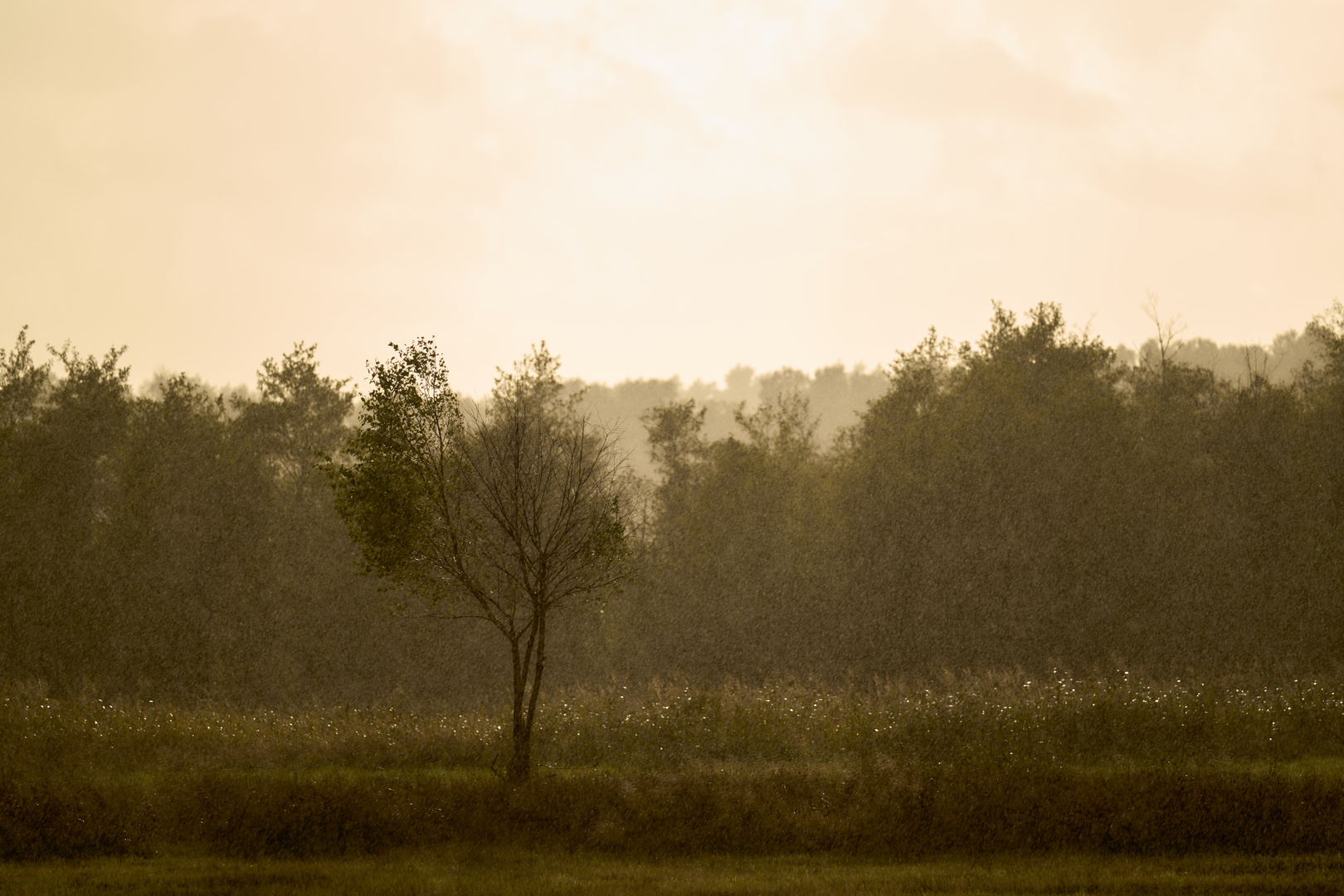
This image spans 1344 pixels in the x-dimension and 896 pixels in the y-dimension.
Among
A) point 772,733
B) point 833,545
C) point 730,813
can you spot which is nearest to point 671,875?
point 730,813

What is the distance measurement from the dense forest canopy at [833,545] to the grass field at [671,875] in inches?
958

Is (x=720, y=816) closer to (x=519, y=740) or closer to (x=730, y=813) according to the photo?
(x=730, y=813)

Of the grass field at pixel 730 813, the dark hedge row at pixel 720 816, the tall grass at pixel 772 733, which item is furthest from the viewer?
the tall grass at pixel 772 733

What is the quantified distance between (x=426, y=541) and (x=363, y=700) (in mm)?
23456

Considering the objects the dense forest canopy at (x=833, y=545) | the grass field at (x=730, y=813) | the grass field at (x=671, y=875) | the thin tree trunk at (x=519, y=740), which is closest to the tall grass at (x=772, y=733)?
the grass field at (x=730, y=813)

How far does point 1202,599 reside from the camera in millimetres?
37906

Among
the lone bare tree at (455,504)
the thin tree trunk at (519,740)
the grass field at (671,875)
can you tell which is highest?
the lone bare tree at (455,504)

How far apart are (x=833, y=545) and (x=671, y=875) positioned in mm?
29548

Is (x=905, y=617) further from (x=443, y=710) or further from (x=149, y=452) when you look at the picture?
(x=149, y=452)

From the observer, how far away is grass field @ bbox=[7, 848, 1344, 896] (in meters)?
12.3

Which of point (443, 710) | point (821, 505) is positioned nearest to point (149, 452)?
point (443, 710)

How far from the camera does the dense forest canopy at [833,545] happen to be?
3822cm

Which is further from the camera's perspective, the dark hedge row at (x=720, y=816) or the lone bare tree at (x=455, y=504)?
the lone bare tree at (x=455, y=504)

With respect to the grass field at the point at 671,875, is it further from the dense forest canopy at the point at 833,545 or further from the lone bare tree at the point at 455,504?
the dense forest canopy at the point at 833,545
